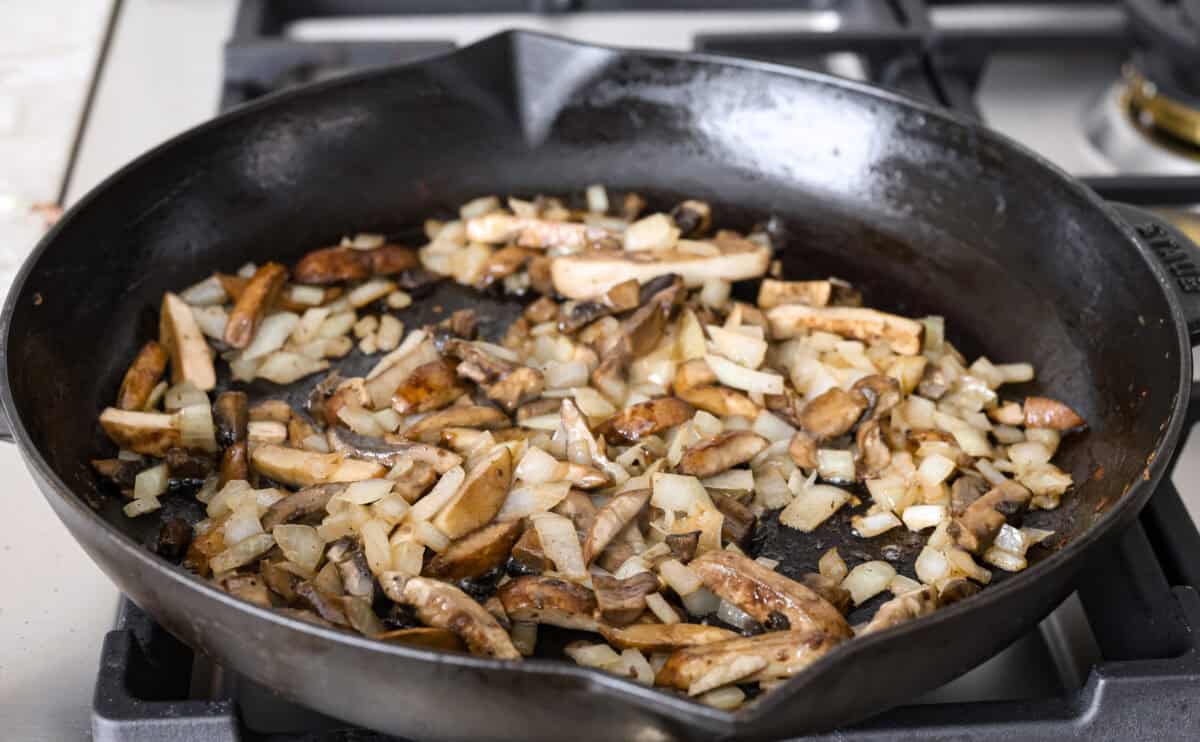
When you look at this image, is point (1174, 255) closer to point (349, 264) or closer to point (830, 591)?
point (830, 591)

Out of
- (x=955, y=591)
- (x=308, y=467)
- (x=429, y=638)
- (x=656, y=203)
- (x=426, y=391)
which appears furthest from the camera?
(x=656, y=203)

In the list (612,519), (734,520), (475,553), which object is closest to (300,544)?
(475,553)

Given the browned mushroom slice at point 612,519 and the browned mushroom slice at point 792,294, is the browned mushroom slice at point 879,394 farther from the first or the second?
the browned mushroom slice at point 612,519

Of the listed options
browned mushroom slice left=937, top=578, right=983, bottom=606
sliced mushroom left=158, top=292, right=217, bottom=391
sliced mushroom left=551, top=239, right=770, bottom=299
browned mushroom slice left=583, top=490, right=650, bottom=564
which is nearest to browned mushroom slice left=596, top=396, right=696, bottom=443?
browned mushroom slice left=583, top=490, right=650, bottom=564

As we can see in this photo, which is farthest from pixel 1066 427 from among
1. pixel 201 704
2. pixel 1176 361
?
pixel 201 704

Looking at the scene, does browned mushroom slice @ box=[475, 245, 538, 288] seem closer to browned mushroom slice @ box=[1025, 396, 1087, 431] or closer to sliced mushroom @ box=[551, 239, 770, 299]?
sliced mushroom @ box=[551, 239, 770, 299]
